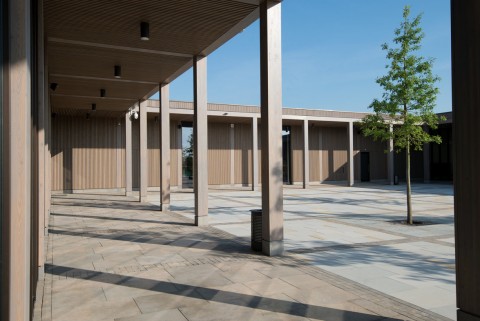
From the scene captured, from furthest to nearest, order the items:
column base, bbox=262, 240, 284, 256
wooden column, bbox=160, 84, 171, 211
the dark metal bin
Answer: wooden column, bbox=160, 84, 171, 211, the dark metal bin, column base, bbox=262, 240, 284, 256

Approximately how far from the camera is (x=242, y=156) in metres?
28.5

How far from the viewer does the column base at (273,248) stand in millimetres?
7395

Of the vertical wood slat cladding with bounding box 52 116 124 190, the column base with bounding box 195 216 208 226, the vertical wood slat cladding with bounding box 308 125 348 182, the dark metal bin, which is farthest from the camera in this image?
the vertical wood slat cladding with bounding box 308 125 348 182

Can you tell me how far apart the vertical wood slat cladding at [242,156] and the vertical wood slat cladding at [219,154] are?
696 mm

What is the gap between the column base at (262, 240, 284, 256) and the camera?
7.39 meters

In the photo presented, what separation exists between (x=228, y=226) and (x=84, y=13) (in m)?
6.56

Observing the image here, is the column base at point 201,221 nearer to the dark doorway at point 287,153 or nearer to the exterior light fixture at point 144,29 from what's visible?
the exterior light fixture at point 144,29

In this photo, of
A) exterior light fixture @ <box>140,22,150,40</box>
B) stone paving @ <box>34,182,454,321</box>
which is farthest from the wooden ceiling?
stone paving @ <box>34,182,454,321</box>

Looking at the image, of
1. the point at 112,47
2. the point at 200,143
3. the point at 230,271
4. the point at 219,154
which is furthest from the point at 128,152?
the point at 230,271

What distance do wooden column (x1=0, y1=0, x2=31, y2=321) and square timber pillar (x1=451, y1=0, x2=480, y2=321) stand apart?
3.90m

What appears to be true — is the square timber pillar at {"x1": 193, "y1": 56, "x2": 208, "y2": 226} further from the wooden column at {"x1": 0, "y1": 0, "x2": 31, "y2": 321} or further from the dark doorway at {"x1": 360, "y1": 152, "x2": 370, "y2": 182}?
the dark doorway at {"x1": 360, "y1": 152, "x2": 370, "y2": 182}

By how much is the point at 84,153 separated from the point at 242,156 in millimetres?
11146

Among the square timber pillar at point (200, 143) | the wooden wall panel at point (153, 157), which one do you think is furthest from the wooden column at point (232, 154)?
the square timber pillar at point (200, 143)

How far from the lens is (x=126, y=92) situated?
15.4 m
